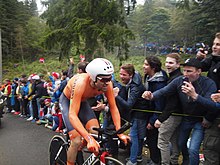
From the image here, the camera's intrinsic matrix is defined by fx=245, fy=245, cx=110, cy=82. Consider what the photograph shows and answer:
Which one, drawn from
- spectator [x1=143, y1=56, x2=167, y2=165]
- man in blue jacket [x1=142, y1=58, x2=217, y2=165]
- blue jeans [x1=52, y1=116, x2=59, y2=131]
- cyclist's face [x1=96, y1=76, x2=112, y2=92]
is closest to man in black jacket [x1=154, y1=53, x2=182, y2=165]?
man in blue jacket [x1=142, y1=58, x2=217, y2=165]

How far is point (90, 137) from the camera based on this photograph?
9.55ft

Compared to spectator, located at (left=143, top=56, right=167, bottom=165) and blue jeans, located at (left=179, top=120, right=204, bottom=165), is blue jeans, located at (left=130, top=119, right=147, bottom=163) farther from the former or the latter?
blue jeans, located at (left=179, top=120, right=204, bottom=165)

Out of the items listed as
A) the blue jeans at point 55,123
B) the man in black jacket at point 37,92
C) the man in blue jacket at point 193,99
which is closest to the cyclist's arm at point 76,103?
the man in blue jacket at point 193,99

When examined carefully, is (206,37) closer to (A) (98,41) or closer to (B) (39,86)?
(A) (98,41)

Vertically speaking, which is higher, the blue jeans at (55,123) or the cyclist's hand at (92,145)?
the cyclist's hand at (92,145)

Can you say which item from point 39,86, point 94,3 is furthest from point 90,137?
point 94,3

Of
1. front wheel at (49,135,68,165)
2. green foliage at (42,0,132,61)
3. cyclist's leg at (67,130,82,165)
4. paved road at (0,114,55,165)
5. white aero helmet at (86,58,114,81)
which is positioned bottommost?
paved road at (0,114,55,165)

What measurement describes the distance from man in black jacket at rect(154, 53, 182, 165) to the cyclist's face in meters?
1.39

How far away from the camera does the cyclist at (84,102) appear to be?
3.01m

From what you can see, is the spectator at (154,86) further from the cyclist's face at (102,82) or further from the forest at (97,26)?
the forest at (97,26)

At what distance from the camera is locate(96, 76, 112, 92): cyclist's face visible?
3.06 meters

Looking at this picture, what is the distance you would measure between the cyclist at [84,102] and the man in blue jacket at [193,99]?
96cm

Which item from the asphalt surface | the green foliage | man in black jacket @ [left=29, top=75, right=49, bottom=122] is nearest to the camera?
the asphalt surface

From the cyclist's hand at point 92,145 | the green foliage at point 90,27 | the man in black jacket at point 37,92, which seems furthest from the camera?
the green foliage at point 90,27
